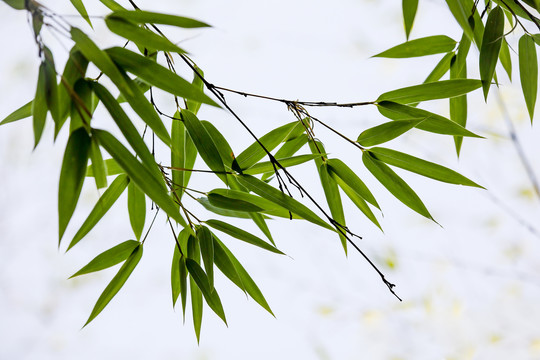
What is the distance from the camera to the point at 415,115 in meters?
0.64

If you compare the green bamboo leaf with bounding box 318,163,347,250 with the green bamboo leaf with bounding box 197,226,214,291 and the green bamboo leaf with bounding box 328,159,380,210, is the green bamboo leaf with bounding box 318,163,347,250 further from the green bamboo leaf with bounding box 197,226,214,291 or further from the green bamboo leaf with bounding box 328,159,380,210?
the green bamboo leaf with bounding box 197,226,214,291

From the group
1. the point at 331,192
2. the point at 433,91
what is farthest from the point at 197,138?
the point at 433,91

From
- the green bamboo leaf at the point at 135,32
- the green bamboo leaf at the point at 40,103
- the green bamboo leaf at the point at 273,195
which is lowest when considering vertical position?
the green bamboo leaf at the point at 273,195

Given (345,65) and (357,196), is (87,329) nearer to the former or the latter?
(345,65)

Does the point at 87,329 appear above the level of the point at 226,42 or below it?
below

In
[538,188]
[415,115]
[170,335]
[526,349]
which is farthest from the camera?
[170,335]

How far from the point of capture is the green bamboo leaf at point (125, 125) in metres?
0.44

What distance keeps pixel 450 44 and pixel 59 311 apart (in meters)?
2.60

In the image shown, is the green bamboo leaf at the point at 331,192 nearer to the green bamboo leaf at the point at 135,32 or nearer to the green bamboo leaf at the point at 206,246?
the green bamboo leaf at the point at 206,246

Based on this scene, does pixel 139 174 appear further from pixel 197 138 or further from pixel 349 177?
pixel 349 177

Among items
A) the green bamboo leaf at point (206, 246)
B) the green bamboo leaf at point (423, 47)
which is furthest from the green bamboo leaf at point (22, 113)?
the green bamboo leaf at point (423, 47)

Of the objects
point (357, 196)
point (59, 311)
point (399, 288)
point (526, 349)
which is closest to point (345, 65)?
point (399, 288)

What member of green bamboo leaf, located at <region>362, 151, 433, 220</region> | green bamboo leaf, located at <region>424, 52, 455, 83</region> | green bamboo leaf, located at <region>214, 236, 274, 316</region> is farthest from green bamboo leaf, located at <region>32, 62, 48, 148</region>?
green bamboo leaf, located at <region>424, 52, 455, 83</region>

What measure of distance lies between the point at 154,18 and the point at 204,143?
0.55ft
